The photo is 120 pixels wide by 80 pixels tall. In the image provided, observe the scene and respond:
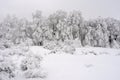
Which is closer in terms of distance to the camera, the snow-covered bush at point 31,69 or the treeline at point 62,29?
the snow-covered bush at point 31,69

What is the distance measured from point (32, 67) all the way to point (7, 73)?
128cm

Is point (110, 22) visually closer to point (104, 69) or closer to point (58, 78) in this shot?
point (104, 69)

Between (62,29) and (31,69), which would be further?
(62,29)

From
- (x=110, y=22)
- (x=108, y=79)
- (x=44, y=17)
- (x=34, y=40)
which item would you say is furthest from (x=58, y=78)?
(x=110, y=22)

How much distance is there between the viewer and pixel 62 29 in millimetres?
25938

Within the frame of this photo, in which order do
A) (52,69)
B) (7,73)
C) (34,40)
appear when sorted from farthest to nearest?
(34,40), (52,69), (7,73)

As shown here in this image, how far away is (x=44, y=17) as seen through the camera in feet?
90.3

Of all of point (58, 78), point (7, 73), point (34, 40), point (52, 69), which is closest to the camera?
point (7, 73)

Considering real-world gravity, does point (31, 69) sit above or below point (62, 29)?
below

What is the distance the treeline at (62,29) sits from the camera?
2503 centimetres

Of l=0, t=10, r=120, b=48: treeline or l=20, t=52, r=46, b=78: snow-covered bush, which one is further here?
l=0, t=10, r=120, b=48: treeline

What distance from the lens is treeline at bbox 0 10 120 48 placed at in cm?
2503

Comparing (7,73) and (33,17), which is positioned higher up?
(33,17)

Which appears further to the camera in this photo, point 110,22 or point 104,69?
point 110,22
